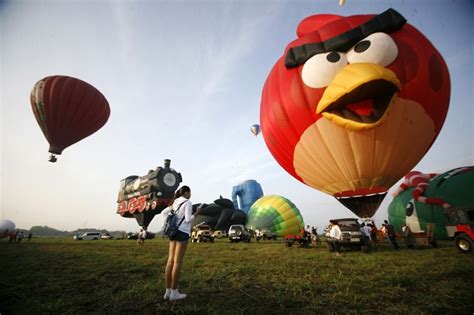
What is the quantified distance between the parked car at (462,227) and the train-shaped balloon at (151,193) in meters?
28.3

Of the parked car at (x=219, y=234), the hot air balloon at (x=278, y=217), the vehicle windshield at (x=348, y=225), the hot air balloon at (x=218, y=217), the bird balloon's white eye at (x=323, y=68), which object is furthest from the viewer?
the hot air balloon at (x=218, y=217)

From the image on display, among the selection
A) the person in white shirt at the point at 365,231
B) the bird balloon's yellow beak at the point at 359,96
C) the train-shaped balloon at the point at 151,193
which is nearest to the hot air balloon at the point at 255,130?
the train-shaped balloon at the point at 151,193

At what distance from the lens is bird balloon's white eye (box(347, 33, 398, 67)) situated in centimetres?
736

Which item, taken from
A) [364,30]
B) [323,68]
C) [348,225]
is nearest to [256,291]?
[323,68]

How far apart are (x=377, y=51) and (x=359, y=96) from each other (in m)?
1.67

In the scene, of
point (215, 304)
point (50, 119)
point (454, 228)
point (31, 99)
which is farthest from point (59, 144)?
point (454, 228)

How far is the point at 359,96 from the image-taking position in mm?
7301

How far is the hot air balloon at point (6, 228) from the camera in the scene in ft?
84.4

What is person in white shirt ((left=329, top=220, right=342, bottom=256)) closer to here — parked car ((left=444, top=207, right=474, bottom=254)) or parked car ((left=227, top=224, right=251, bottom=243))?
parked car ((left=444, top=207, right=474, bottom=254))

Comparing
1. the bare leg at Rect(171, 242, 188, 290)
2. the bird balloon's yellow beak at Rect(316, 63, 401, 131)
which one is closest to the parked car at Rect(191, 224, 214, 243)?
the bird balloon's yellow beak at Rect(316, 63, 401, 131)

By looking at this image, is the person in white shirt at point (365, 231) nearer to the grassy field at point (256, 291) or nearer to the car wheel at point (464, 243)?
the car wheel at point (464, 243)

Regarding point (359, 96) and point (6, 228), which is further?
point (6, 228)

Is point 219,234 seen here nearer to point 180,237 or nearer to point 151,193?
point 151,193

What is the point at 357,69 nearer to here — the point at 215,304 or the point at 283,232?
the point at 215,304
